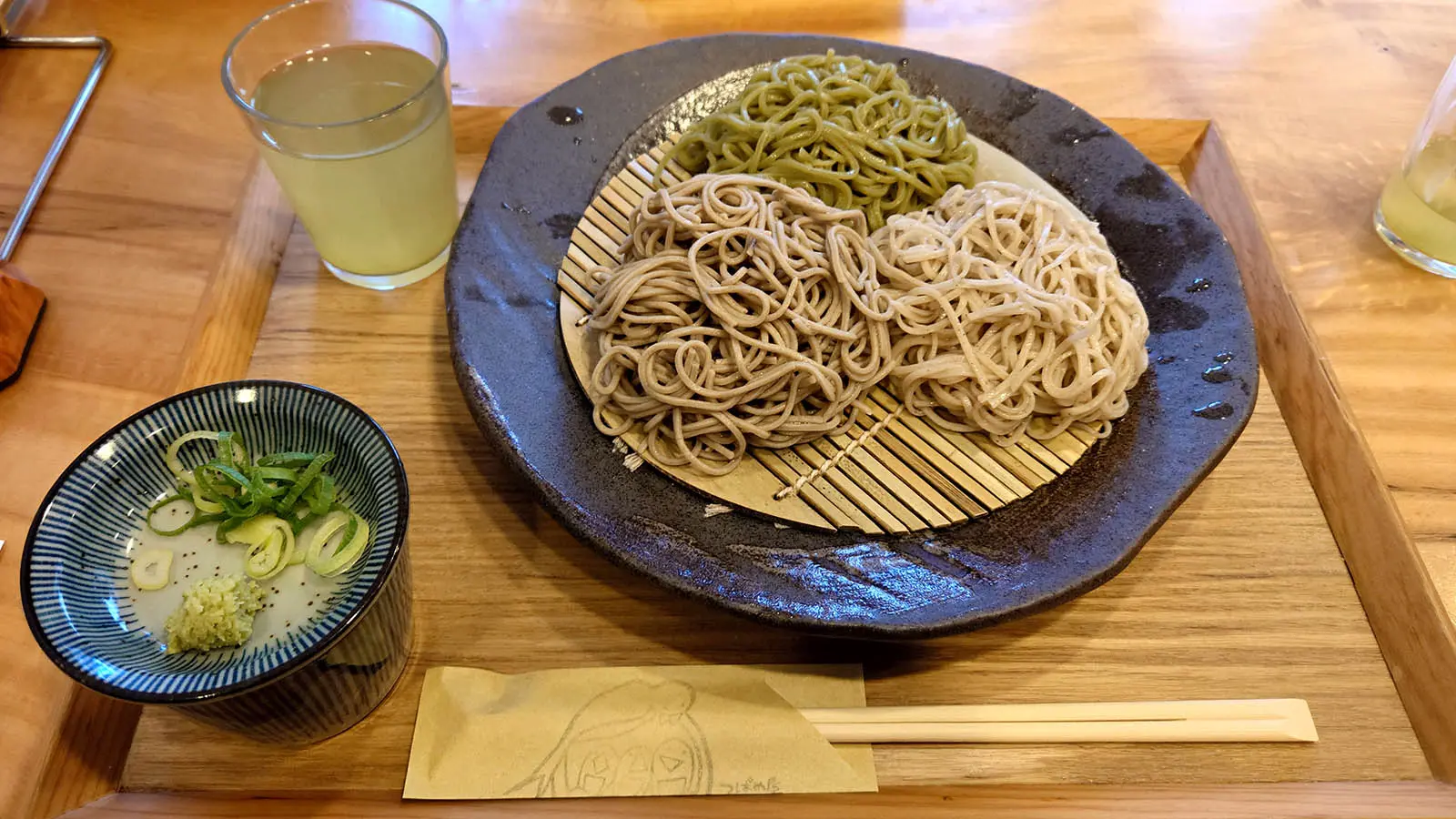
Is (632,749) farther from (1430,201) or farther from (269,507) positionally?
(1430,201)

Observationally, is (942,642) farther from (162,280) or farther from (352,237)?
(162,280)

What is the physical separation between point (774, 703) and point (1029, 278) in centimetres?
99

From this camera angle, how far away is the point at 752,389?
166 cm

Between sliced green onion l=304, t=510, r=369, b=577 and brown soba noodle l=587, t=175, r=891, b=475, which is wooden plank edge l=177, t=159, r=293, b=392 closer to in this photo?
sliced green onion l=304, t=510, r=369, b=577

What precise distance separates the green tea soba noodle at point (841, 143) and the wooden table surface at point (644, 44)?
2.10 ft

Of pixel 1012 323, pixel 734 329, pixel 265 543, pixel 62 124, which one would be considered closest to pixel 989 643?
pixel 1012 323

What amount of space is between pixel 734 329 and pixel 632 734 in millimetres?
759

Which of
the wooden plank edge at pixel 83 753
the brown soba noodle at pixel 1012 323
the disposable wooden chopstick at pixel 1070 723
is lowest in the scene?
the wooden plank edge at pixel 83 753

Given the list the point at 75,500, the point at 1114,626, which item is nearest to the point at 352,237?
the point at 75,500

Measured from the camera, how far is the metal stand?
203cm

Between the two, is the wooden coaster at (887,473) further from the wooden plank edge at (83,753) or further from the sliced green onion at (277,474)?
the wooden plank edge at (83,753)

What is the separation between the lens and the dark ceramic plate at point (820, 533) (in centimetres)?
141

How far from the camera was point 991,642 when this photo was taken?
1534 mm

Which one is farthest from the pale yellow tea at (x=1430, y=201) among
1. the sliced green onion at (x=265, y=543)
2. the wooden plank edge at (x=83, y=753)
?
the wooden plank edge at (x=83, y=753)
